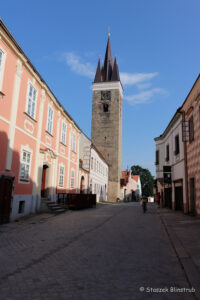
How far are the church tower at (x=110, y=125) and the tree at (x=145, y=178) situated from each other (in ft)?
123

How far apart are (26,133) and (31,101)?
2020 millimetres

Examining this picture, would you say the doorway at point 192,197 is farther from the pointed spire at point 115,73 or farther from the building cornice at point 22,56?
the pointed spire at point 115,73

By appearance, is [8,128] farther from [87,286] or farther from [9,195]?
[87,286]

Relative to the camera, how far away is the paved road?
355 cm

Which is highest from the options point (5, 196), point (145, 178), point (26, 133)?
point (145, 178)

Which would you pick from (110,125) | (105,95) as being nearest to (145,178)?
(110,125)

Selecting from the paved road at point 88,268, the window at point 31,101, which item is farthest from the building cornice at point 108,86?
the paved road at point 88,268

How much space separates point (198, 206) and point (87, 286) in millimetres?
11340

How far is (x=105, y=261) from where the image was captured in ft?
16.8

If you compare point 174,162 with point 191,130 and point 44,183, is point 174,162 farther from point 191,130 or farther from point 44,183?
point 44,183

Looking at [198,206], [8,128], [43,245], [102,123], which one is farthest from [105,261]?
[102,123]

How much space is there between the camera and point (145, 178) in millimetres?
84812

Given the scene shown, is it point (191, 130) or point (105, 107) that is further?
point (105, 107)

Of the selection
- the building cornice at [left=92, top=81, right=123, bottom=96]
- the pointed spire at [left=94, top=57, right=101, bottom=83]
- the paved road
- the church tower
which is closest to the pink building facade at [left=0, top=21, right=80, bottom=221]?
the paved road
